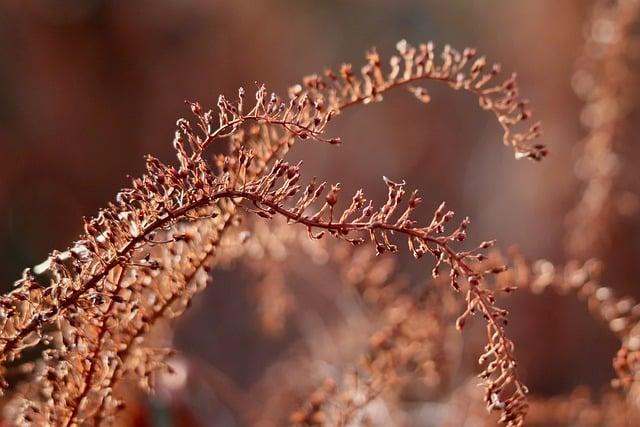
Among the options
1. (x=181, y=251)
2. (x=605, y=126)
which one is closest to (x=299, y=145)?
(x=605, y=126)

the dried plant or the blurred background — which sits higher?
the blurred background

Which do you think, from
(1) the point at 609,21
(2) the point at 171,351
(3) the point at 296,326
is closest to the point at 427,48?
(2) the point at 171,351

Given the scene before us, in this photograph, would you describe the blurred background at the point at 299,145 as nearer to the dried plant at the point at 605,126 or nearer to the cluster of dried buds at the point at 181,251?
the dried plant at the point at 605,126

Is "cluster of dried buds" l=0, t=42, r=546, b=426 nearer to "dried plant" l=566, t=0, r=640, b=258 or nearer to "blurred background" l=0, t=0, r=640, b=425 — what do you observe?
"dried plant" l=566, t=0, r=640, b=258

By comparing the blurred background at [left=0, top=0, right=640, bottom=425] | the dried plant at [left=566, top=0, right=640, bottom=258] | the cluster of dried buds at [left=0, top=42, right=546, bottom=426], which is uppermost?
the blurred background at [left=0, top=0, right=640, bottom=425]

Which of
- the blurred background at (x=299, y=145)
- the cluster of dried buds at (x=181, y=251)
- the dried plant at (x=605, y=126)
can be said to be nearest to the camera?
the cluster of dried buds at (x=181, y=251)

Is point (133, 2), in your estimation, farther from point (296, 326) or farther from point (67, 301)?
point (67, 301)

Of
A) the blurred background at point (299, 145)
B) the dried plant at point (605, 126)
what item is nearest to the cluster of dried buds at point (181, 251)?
the dried plant at point (605, 126)

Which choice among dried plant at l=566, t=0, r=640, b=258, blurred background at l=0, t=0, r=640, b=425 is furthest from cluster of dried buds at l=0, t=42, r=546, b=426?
blurred background at l=0, t=0, r=640, b=425

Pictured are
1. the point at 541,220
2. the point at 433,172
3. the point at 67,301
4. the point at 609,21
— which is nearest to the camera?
the point at 67,301
